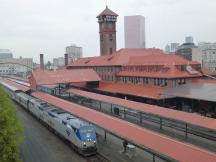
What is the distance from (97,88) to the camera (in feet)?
233

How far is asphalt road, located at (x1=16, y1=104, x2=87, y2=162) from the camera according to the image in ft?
92.3

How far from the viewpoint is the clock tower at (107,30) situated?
Answer: 87.8m

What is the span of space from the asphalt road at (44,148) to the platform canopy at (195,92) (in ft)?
68.9

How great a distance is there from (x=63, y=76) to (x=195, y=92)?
36556mm

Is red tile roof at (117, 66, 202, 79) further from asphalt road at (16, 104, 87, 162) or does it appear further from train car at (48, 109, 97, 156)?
train car at (48, 109, 97, 156)

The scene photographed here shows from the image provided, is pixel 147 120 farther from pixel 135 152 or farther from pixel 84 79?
pixel 84 79

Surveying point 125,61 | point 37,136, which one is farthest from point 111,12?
point 37,136

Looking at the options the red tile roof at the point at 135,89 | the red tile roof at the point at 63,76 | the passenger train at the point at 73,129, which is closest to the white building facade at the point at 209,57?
the red tile roof at the point at 63,76

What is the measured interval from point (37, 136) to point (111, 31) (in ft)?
189

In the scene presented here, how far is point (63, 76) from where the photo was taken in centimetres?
6975

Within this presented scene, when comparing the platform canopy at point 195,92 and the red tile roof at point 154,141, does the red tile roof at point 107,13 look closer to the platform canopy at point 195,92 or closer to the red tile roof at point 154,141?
the platform canopy at point 195,92

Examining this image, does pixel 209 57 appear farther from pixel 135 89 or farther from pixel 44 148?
pixel 44 148

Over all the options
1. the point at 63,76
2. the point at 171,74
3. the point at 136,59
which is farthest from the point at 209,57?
the point at 171,74

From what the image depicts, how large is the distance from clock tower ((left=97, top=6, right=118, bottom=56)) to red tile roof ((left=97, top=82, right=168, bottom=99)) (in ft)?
69.2
